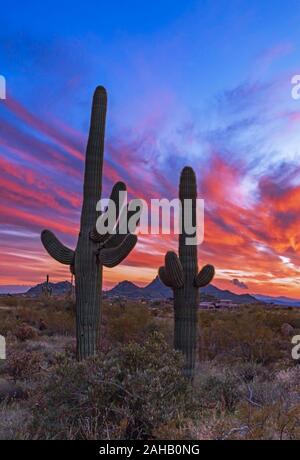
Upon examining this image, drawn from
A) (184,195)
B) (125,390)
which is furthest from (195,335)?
(125,390)

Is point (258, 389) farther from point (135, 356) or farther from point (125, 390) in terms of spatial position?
point (125, 390)

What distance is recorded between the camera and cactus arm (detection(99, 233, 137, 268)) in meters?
9.93

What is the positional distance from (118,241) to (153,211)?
211 centimetres

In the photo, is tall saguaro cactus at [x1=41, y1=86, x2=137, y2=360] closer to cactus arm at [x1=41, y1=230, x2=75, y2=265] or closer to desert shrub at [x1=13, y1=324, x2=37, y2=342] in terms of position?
cactus arm at [x1=41, y1=230, x2=75, y2=265]

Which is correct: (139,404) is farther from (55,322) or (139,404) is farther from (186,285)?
(55,322)

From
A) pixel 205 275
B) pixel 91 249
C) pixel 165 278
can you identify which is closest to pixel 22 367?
pixel 91 249

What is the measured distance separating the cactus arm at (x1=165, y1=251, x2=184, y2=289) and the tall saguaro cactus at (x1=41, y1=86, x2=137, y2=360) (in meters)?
1.09

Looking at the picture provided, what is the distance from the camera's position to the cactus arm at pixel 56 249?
11.2m

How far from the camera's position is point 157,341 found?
754cm

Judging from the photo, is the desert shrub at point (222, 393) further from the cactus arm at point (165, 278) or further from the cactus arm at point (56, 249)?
the cactus arm at point (56, 249)

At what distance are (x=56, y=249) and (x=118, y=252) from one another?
2.02 meters

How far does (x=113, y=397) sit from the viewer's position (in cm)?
627

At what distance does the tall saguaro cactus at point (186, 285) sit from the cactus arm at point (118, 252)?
1104 mm

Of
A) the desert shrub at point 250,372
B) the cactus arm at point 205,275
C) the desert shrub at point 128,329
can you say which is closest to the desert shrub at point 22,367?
the cactus arm at point 205,275
